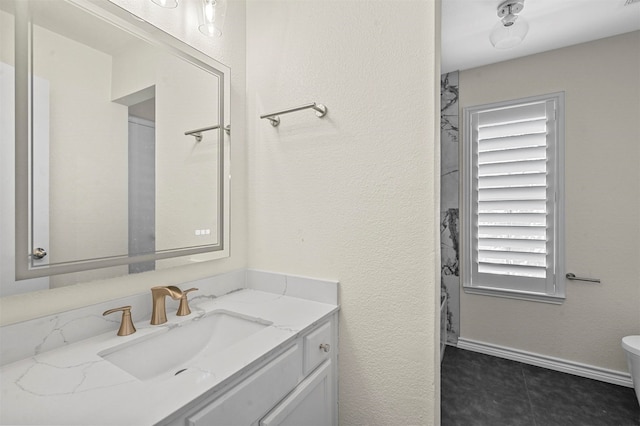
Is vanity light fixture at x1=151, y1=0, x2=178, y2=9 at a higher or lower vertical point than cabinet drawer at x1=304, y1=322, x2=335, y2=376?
higher

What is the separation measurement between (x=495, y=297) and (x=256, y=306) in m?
2.13

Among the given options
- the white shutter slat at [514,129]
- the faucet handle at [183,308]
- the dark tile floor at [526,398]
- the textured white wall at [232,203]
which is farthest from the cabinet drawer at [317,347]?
the white shutter slat at [514,129]

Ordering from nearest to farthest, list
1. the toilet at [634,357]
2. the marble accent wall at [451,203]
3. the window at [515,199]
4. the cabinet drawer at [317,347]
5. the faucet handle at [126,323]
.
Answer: the faucet handle at [126,323], the cabinet drawer at [317,347], the toilet at [634,357], the window at [515,199], the marble accent wall at [451,203]

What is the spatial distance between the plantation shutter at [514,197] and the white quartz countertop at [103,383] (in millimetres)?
2015

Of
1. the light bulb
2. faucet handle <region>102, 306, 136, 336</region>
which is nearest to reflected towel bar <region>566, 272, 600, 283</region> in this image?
the light bulb

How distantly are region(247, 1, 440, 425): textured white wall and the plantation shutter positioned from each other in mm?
1626

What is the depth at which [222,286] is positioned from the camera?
54.3 inches

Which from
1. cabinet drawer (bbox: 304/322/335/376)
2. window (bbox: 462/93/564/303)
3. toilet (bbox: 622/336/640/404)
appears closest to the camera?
cabinet drawer (bbox: 304/322/335/376)

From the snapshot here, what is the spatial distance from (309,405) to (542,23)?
261cm

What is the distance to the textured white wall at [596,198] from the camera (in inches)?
77.8

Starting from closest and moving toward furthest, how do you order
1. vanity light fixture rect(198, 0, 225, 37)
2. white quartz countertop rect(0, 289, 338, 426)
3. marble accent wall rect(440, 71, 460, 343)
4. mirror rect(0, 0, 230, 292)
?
white quartz countertop rect(0, 289, 338, 426), mirror rect(0, 0, 230, 292), vanity light fixture rect(198, 0, 225, 37), marble accent wall rect(440, 71, 460, 343)

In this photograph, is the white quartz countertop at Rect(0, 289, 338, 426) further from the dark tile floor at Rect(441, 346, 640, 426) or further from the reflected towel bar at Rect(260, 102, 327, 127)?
the dark tile floor at Rect(441, 346, 640, 426)

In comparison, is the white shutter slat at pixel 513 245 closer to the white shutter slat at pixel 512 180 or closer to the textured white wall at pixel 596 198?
the textured white wall at pixel 596 198

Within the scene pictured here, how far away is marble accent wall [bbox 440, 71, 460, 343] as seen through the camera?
2.55 metres
